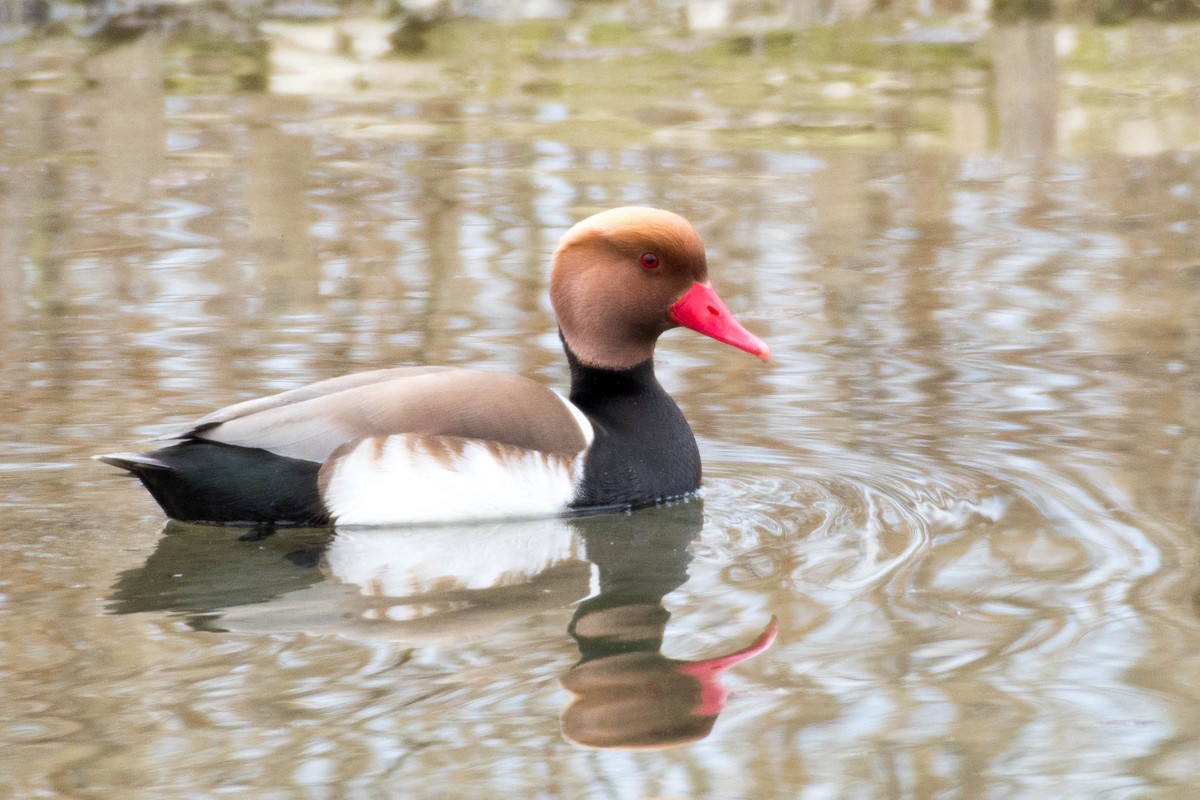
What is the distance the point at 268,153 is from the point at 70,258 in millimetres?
3227

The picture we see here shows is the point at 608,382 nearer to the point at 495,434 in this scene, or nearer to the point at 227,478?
the point at 495,434

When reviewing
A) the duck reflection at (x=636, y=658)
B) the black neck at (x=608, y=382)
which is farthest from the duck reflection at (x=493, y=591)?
the black neck at (x=608, y=382)

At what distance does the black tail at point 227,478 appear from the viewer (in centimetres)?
548

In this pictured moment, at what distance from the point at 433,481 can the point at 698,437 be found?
148 centimetres

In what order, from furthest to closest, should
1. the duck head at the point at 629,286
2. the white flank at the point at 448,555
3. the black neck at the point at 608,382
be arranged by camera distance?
the black neck at the point at 608,382, the duck head at the point at 629,286, the white flank at the point at 448,555

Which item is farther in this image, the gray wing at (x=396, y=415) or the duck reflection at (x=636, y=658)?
the gray wing at (x=396, y=415)

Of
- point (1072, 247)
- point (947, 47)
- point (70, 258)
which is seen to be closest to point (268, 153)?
point (70, 258)

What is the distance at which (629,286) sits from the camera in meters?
6.06

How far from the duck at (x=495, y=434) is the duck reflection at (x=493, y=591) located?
0.09 metres

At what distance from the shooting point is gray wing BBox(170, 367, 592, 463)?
5512mm

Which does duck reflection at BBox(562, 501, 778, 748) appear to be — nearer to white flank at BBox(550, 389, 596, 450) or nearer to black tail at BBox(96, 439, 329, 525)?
white flank at BBox(550, 389, 596, 450)

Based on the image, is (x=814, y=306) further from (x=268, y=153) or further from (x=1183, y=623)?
(x=268, y=153)

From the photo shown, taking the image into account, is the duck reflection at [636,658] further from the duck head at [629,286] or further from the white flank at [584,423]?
the duck head at [629,286]

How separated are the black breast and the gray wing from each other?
136 mm
